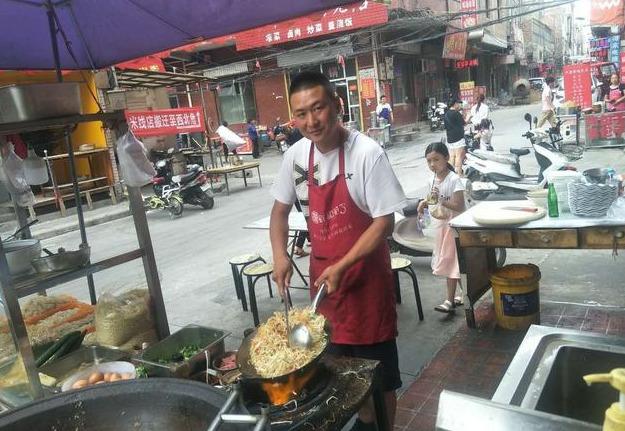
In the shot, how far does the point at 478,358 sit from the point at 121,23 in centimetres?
388

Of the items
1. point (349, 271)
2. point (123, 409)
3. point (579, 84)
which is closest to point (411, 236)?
point (349, 271)

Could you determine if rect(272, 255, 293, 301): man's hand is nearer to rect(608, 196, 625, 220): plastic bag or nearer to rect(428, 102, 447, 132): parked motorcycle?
rect(608, 196, 625, 220): plastic bag

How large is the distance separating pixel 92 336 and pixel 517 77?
5468 centimetres

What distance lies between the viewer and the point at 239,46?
760 inches

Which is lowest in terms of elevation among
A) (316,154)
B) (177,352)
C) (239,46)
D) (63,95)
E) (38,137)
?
(177,352)

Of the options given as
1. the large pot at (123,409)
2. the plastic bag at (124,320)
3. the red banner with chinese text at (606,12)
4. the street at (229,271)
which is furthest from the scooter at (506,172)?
the red banner with chinese text at (606,12)

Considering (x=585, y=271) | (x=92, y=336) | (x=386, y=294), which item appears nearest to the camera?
(x=386, y=294)

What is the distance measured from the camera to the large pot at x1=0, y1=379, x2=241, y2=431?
153 centimetres

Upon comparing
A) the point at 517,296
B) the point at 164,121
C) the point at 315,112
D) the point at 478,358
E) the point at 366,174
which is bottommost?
the point at 478,358

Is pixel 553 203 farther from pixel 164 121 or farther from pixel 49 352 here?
pixel 164 121

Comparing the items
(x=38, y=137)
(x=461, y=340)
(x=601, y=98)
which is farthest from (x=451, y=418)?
(x=601, y=98)

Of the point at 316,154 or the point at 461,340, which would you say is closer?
the point at 316,154

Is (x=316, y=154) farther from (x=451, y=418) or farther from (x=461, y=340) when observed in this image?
(x=461, y=340)

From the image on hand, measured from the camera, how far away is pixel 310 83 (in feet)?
7.98
